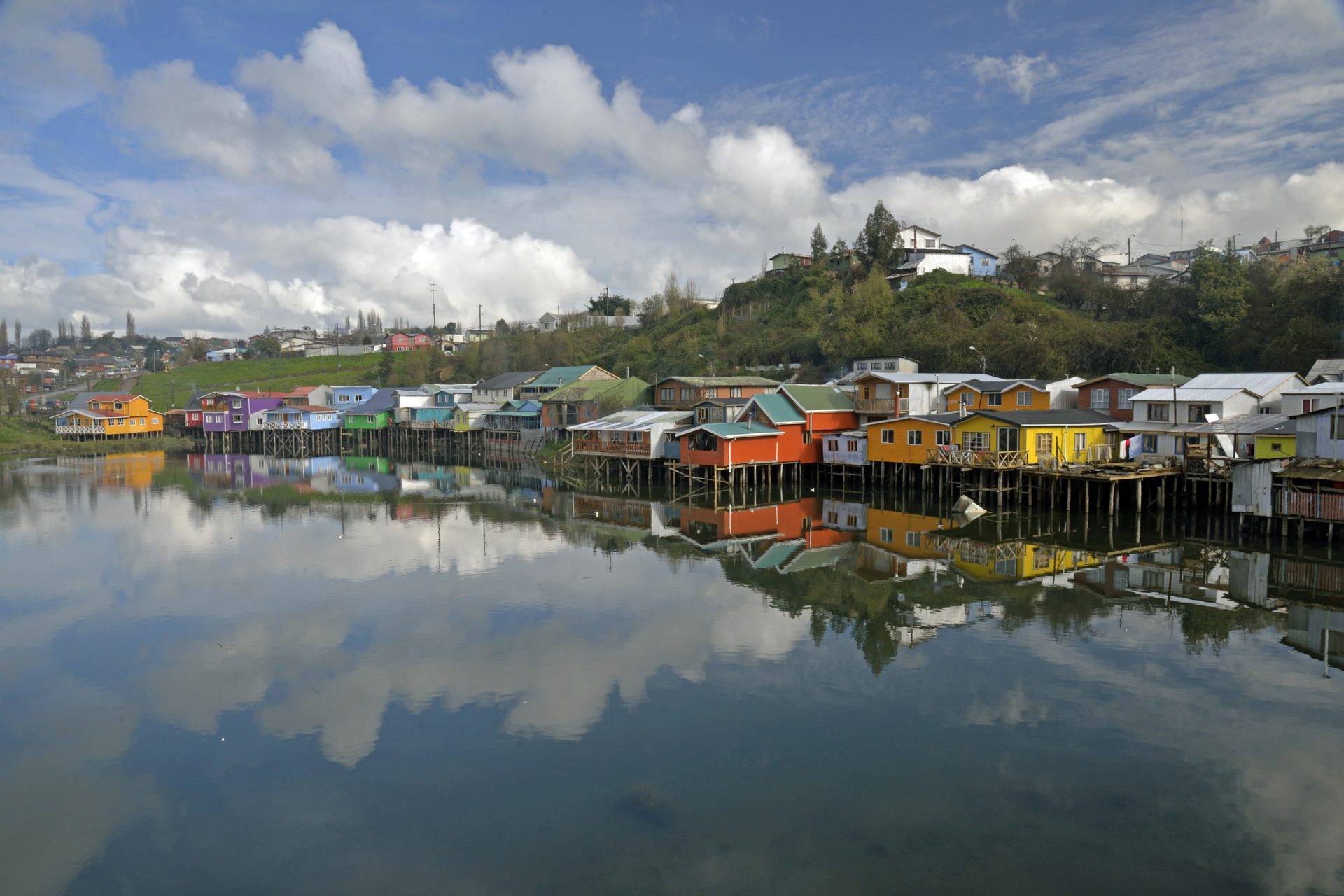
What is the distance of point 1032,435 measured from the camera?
29.5 m

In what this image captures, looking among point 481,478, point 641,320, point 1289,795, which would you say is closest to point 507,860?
point 1289,795

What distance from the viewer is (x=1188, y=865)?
27.5 ft

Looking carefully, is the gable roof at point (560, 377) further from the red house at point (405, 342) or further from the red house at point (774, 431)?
the red house at point (405, 342)

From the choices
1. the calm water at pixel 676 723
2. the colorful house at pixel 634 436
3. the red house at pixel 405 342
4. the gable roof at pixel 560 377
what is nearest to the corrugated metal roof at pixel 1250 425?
the calm water at pixel 676 723

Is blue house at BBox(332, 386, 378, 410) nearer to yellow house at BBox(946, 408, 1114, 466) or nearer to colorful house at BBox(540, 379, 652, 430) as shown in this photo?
colorful house at BBox(540, 379, 652, 430)

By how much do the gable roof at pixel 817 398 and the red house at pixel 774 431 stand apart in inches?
1.3

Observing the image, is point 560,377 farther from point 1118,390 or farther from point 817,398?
point 1118,390

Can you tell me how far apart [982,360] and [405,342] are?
306 feet

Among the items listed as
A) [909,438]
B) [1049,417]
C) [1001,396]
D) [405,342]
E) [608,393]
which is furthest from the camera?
[405,342]

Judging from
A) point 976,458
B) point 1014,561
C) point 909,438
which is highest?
point 909,438

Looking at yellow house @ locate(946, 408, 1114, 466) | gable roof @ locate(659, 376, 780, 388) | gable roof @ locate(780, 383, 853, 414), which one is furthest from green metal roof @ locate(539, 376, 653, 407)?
yellow house @ locate(946, 408, 1114, 466)

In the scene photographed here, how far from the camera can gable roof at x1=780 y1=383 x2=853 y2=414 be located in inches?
1471

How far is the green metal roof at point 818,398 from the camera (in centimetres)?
3744

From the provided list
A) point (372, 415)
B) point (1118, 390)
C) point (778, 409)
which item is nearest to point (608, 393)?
point (778, 409)
